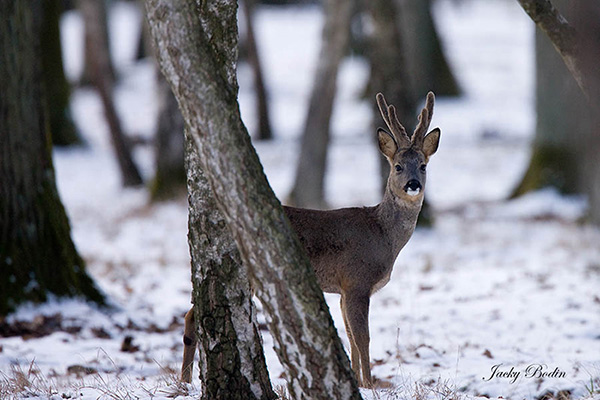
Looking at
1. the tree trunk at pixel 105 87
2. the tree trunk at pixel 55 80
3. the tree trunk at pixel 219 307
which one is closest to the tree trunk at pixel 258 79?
the tree trunk at pixel 105 87

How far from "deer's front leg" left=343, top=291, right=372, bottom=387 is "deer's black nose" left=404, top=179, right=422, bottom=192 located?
2.47 ft

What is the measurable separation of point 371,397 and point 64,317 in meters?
3.47

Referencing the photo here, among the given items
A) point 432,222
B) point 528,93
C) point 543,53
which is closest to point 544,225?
point 432,222

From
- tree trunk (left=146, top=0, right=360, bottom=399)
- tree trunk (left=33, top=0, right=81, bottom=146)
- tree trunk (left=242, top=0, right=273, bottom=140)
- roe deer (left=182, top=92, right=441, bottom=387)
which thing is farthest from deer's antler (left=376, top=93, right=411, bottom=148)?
tree trunk (left=242, top=0, right=273, bottom=140)

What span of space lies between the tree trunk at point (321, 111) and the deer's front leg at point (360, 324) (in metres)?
8.40

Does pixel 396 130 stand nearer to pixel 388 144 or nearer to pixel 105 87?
pixel 388 144

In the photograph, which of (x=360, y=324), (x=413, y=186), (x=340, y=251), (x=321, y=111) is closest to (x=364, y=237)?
(x=340, y=251)

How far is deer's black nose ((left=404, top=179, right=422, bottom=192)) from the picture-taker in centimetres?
546

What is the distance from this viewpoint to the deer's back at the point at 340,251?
5266 millimetres

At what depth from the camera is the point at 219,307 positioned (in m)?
4.27

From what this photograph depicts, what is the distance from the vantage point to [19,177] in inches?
275

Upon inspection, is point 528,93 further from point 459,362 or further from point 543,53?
point 459,362

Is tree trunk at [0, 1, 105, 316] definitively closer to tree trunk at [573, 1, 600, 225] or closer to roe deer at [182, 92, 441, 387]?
roe deer at [182, 92, 441, 387]

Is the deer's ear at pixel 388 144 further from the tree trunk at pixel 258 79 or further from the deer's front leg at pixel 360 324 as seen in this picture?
the tree trunk at pixel 258 79
